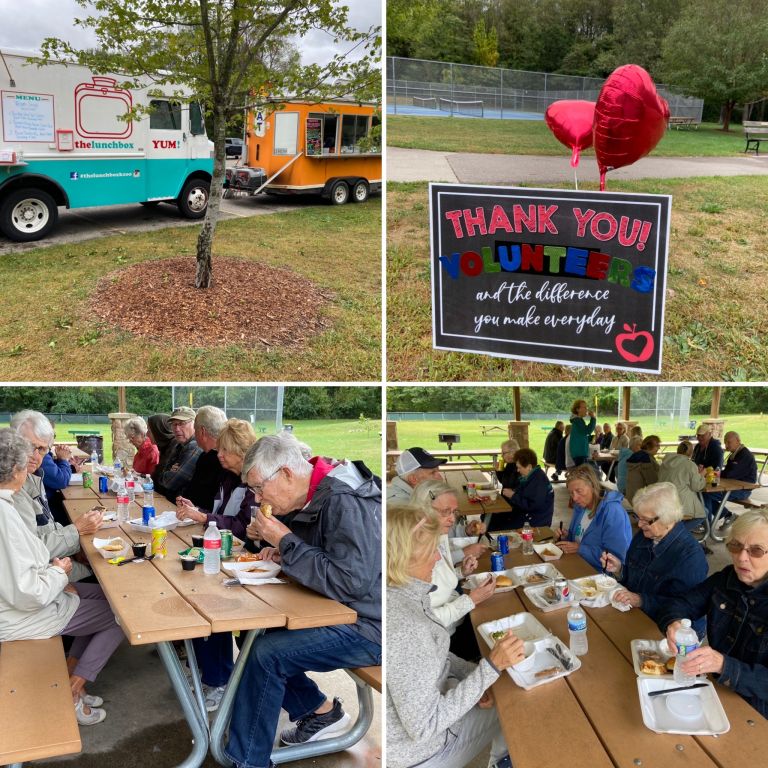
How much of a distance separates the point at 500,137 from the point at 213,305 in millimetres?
2772

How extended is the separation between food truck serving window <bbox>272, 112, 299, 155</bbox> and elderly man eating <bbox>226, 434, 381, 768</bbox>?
898cm

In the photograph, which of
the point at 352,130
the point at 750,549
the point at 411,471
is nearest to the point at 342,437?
the point at 411,471

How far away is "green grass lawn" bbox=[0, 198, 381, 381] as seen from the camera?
5.37m

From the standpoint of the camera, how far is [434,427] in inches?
558

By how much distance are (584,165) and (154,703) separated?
377cm

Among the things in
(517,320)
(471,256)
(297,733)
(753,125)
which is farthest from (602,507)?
(753,125)

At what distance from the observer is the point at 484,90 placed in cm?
478

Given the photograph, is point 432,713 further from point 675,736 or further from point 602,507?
point 602,507

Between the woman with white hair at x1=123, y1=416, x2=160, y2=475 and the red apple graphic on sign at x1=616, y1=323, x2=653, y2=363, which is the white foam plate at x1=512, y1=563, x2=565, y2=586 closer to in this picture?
the red apple graphic on sign at x1=616, y1=323, x2=653, y2=363

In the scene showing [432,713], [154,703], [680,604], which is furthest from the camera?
[154,703]

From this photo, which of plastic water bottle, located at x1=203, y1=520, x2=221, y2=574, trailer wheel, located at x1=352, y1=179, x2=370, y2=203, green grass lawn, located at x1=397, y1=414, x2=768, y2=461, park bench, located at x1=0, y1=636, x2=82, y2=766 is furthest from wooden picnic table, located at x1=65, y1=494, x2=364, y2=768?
green grass lawn, located at x1=397, y1=414, x2=768, y2=461

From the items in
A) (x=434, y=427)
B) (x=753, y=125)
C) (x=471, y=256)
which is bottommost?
(x=434, y=427)

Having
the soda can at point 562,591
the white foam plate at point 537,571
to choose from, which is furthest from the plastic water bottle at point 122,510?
the soda can at point 562,591

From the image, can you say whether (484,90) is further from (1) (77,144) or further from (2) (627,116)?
(1) (77,144)
